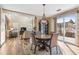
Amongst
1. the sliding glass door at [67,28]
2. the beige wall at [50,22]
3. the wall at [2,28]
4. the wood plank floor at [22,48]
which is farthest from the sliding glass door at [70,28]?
the wall at [2,28]

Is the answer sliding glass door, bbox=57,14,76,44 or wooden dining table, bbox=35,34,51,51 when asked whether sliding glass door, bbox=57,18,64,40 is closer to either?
sliding glass door, bbox=57,14,76,44

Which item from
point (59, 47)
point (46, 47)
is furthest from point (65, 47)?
point (46, 47)

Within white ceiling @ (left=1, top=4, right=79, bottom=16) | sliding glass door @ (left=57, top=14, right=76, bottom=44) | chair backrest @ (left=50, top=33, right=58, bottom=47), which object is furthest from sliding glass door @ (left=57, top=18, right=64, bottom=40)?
white ceiling @ (left=1, top=4, right=79, bottom=16)

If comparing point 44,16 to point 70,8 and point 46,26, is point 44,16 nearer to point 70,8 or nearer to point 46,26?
point 46,26

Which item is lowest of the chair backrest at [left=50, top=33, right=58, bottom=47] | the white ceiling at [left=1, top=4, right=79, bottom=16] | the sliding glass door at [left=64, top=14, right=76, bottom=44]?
the chair backrest at [left=50, top=33, right=58, bottom=47]

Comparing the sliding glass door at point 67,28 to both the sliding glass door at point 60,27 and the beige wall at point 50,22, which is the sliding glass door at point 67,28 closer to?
the sliding glass door at point 60,27

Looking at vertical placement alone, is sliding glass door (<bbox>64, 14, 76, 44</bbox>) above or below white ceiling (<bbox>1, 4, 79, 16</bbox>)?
below

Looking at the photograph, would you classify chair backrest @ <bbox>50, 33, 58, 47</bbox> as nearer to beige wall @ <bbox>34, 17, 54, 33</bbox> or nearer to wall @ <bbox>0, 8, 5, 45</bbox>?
beige wall @ <bbox>34, 17, 54, 33</bbox>

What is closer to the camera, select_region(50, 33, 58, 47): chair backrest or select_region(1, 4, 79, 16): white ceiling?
select_region(1, 4, 79, 16): white ceiling

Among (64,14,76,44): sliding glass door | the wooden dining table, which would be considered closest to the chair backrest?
the wooden dining table

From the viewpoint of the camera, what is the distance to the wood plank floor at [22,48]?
9.46 feet

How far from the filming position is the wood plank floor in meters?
2.88

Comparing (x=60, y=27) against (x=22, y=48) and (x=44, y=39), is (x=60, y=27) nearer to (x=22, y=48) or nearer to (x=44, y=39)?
(x=44, y=39)
